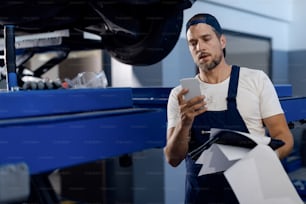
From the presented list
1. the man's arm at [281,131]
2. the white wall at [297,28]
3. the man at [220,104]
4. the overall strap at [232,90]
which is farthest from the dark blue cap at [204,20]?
the white wall at [297,28]

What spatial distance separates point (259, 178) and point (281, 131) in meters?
0.24

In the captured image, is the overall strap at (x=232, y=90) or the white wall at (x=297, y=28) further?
the white wall at (x=297, y=28)

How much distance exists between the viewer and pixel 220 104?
950mm

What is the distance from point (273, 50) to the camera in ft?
10.0

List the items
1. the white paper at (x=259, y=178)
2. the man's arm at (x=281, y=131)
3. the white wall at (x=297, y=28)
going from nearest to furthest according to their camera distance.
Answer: the white paper at (x=259, y=178) < the man's arm at (x=281, y=131) < the white wall at (x=297, y=28)

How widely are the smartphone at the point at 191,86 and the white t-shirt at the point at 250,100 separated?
0.62 ft

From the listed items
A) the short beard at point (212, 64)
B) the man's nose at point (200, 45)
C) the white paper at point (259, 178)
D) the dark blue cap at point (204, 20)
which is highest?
the dark blue cap at point (204, 20)

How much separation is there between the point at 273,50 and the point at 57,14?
2.39 metres

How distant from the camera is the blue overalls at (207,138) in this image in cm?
94

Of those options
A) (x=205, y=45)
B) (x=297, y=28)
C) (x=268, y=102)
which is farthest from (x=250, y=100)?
(x=297, y=28)

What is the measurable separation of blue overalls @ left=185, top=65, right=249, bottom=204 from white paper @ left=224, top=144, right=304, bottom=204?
23cm

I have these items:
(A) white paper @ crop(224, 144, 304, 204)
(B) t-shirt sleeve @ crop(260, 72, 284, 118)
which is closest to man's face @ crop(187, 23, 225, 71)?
(B) t-shirt sleeve @ crop(260, 72, 284, 118)

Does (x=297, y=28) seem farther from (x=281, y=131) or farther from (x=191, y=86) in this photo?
(x=191, y=86)

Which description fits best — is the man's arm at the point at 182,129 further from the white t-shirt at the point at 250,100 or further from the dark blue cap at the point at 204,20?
the dark blue cap at the point at 204,20
